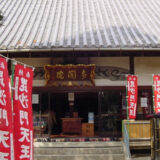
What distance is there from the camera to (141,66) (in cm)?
1103

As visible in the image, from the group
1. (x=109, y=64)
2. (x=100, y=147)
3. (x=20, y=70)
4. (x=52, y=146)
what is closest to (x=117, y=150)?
(x=100, y=147)

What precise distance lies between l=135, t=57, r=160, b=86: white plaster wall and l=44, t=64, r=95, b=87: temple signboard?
1.85 m

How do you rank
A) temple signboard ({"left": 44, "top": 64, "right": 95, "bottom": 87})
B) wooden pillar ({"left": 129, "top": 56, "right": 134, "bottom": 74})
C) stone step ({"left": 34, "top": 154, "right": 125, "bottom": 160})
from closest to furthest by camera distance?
1. stone step ({"left": 34, "top": 154, "right": 125, "bottom": 160})
2. temple signboard ({"left": 44, "top": 64, "right": 95, "bottom": 87})
3. wooden pillar ({"left": 129, "top": 56, "right": 134, "bottom": 74})

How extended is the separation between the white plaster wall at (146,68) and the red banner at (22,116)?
6.69 m

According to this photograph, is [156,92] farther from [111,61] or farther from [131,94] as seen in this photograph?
[111,61]

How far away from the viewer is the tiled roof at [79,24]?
1046 centimetres

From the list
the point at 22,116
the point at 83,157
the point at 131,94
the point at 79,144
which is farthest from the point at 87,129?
the point at 22,116

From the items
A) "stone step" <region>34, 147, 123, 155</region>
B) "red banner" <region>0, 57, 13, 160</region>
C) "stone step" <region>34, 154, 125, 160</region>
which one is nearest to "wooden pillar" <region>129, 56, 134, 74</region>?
"stone step" <region>34, 147, 123, 155</region>

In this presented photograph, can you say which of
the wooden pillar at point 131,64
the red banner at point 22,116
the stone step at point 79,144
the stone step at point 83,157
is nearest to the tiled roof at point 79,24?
the wooden pillar at point 131,64

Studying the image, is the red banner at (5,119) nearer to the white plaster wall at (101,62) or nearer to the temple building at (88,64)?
the temple building at (88,64)

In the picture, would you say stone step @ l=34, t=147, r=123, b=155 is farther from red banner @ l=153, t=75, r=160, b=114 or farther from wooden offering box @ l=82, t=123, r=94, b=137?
red banner @ l=153, t=75, r=160, b=114

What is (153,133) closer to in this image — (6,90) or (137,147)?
(6,90)

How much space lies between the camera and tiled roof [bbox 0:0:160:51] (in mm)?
10461

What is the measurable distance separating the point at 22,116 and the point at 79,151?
5621 mm
